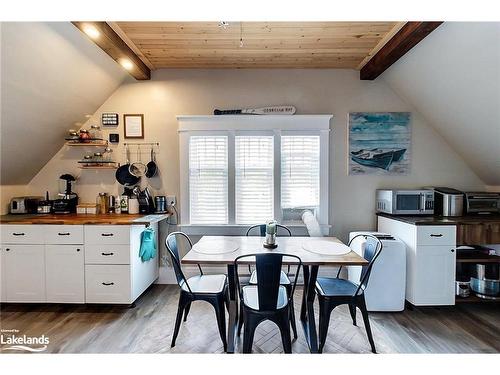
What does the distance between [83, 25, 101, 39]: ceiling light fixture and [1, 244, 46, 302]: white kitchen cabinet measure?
81.1 inches

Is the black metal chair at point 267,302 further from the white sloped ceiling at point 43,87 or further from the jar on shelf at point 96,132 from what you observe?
the jar on shelf at point 96,132

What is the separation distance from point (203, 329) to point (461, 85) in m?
3.30

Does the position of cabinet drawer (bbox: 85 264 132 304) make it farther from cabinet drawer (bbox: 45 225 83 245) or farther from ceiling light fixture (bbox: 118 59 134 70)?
ceiling light fixture (bbox: 118 59 134 70)

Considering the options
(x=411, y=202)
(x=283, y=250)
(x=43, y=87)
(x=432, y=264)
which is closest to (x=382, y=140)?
(x=411, y=202)

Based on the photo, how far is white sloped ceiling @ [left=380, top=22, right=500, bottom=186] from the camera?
6.54 ft

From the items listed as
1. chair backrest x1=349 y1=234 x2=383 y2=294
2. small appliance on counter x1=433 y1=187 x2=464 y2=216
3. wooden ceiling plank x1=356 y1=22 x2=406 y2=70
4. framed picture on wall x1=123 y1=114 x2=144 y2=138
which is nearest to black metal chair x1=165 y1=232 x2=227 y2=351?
chair backrest x1=349 y1=234 x2=383 y2=294

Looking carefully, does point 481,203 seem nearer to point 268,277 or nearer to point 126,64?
point 268,277

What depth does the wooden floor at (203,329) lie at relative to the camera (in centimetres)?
196

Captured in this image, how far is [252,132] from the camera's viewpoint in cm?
305
